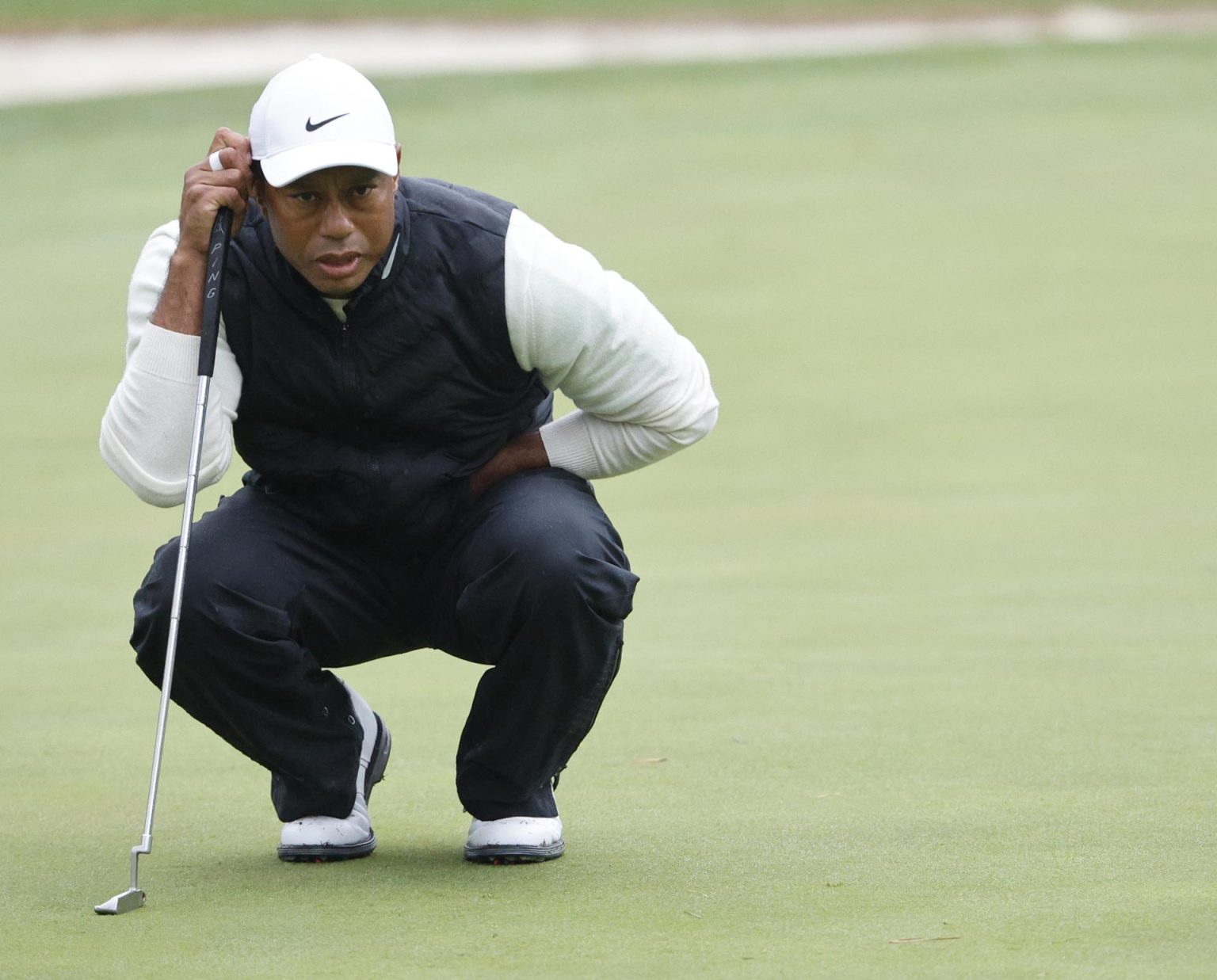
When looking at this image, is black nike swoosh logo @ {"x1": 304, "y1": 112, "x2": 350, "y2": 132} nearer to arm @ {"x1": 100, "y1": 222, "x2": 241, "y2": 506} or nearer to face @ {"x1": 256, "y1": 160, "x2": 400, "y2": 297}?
face @ {"x1": 256, "y1": 160, "x2": 400, "y2": 297}

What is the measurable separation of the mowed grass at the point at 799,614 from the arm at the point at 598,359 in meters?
0.65

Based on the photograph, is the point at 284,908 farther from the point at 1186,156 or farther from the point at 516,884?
the point at 1186,156

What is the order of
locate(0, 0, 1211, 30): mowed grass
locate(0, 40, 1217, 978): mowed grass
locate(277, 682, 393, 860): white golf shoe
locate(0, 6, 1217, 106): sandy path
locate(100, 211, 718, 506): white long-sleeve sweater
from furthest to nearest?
1. locate(0, 0, 1211, 30): mowed grass
2. locate(0, 6, 1217, 106): sandy path
3. locate(277, 682, 393, 860): white golf shoe
4. locate(100, 211, 718, 506): white long-sleeve sweater
5. locate(0, 40, 1217, 978): mowed grass

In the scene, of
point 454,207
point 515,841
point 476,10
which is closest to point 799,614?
point 515,841

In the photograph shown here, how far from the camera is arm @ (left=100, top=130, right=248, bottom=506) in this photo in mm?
3395

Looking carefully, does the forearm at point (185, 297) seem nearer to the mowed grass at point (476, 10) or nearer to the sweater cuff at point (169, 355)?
the sweater cuff at point (169, 355)

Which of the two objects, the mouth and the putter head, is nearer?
the putter head

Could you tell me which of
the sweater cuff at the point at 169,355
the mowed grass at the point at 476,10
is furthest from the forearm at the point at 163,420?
the mowed grass at the point at 476,10

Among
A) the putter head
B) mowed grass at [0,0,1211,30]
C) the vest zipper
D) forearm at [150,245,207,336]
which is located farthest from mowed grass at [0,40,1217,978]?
mowed grass at [0,0,1211,30]

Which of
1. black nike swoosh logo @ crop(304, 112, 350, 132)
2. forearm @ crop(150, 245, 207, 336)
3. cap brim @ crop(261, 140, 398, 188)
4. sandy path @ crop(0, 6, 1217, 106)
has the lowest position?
forearm @ crop(150, 245, 207, 336)

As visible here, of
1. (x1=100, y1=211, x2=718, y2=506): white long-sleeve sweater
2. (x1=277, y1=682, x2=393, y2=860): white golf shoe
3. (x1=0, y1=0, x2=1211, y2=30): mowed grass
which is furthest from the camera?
(x1=0, y1=0, x2=1211, y2=30): mowed grass

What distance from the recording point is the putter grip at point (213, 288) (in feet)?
11.0

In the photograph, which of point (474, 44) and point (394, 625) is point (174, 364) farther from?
point (474, 44)

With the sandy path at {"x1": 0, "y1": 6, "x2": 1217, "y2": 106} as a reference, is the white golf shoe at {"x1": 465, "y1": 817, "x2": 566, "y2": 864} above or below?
below
